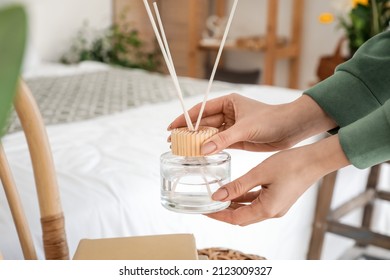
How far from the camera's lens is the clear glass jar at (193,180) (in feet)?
1.78

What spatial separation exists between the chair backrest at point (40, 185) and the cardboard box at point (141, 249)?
6cm

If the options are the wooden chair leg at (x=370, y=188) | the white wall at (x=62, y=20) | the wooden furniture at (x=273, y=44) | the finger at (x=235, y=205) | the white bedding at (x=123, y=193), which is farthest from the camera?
the wooden furniture at (x=273, y=44)

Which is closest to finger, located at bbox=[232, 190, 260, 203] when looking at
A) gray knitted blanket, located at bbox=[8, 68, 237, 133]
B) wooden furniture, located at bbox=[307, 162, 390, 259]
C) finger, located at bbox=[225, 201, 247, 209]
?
finger, located at bbox=[225, 201, 247, 209]

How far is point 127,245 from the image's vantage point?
58 centimetres

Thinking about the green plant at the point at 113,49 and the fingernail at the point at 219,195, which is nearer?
the fingernail at the point at 219,195

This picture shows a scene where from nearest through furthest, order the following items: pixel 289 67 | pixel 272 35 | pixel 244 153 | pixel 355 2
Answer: pixel 244 153 → pixel 355 2 → pixel 272 35 → pixel 289 67

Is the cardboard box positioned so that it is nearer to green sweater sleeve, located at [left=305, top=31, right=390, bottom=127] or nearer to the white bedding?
the white bedding

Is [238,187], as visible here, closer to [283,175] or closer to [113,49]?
[283,175]

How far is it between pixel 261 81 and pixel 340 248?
5.17ft

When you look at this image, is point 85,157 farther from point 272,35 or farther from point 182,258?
point 272,35

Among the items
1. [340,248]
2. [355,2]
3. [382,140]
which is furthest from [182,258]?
[355,2]

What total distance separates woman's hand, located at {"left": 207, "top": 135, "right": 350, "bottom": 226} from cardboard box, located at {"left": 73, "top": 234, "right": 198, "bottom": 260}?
0.16 ft

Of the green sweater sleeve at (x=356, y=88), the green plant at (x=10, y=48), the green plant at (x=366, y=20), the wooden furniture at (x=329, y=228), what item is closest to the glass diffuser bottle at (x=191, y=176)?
the green sweater sleeve at (x=356, y=88)

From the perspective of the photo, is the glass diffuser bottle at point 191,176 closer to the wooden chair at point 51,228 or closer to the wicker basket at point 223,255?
the wooden chair at point 51,228
